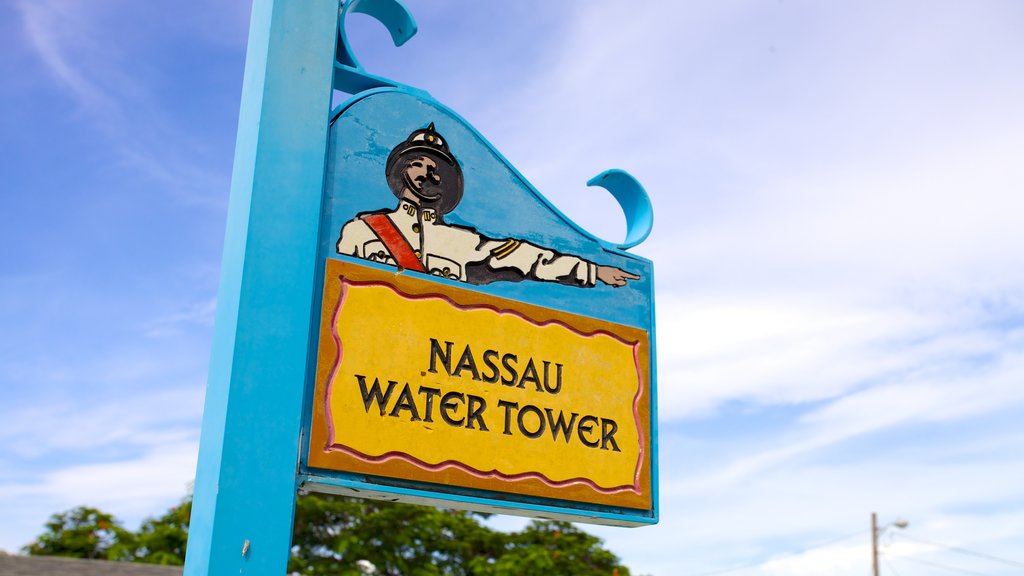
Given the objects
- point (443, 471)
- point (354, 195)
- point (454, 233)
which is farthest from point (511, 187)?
point (443, 471)

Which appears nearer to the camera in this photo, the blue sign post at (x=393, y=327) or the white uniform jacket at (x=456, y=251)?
the blue sign post at (x=393, y=327)

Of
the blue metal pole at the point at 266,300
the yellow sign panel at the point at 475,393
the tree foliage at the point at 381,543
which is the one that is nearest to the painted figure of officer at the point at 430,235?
the yellow sign panel at the point at 475,393

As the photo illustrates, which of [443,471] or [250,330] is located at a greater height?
[250,330]

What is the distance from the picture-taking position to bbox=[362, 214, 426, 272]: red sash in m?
4.18

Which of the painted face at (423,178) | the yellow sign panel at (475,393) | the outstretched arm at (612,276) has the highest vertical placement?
the painted face at (423,178)

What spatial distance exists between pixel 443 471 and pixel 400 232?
1.05 metres

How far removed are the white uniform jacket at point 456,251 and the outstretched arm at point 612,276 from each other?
176 mm

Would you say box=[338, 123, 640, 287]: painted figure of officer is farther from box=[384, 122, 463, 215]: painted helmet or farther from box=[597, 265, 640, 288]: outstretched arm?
box=[597, 265, 640, 288]: outstretched arm

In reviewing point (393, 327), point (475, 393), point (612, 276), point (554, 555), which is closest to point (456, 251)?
point (393, 327)

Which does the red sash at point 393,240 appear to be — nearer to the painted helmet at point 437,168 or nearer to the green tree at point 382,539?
the painted helmet at point 437,168

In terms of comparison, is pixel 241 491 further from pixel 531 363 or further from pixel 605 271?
pixel 605 271

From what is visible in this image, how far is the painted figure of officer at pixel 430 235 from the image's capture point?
4.17 m

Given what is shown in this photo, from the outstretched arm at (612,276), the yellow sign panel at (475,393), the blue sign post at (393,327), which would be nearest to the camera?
the blue sign post at (393,327)

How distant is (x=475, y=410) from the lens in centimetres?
421
